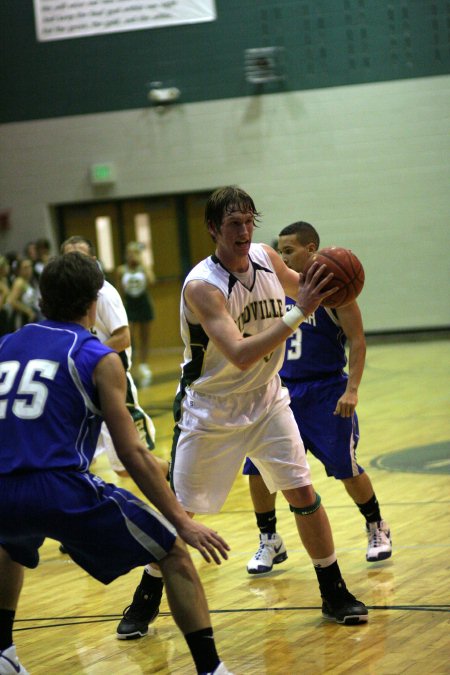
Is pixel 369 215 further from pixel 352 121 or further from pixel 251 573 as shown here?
pixel 251 573

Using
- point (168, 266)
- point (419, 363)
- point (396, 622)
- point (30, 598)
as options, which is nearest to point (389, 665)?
point (396, 622)

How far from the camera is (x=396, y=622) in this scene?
13.3 ft

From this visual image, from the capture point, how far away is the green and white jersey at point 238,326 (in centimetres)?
409

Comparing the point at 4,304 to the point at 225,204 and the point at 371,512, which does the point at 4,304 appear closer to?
the point at 371,512

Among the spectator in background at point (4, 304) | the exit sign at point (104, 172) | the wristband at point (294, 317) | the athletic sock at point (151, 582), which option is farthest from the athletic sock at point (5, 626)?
the exit sign at point (104, 172)

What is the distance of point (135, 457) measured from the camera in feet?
10.2

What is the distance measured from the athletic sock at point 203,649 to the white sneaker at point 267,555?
6.29ft

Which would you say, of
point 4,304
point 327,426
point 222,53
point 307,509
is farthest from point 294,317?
point 222,53

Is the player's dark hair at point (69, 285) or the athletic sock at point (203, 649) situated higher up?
the player's dark hair at point (69, 285)

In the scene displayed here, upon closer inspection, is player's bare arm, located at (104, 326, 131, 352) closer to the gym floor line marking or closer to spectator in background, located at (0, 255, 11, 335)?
the gym floor line marking

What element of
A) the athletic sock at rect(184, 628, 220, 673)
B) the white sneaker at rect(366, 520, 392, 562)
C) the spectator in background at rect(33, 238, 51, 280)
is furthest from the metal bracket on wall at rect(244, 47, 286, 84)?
the athletic sock at rect(184, 628, 220, 673)

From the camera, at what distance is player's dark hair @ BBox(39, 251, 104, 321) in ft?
10.8

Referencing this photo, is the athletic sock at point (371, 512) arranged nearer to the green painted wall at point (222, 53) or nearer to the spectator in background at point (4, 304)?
the spectator in background at point (4, 304)

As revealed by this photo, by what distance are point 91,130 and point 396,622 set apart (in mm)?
13444
